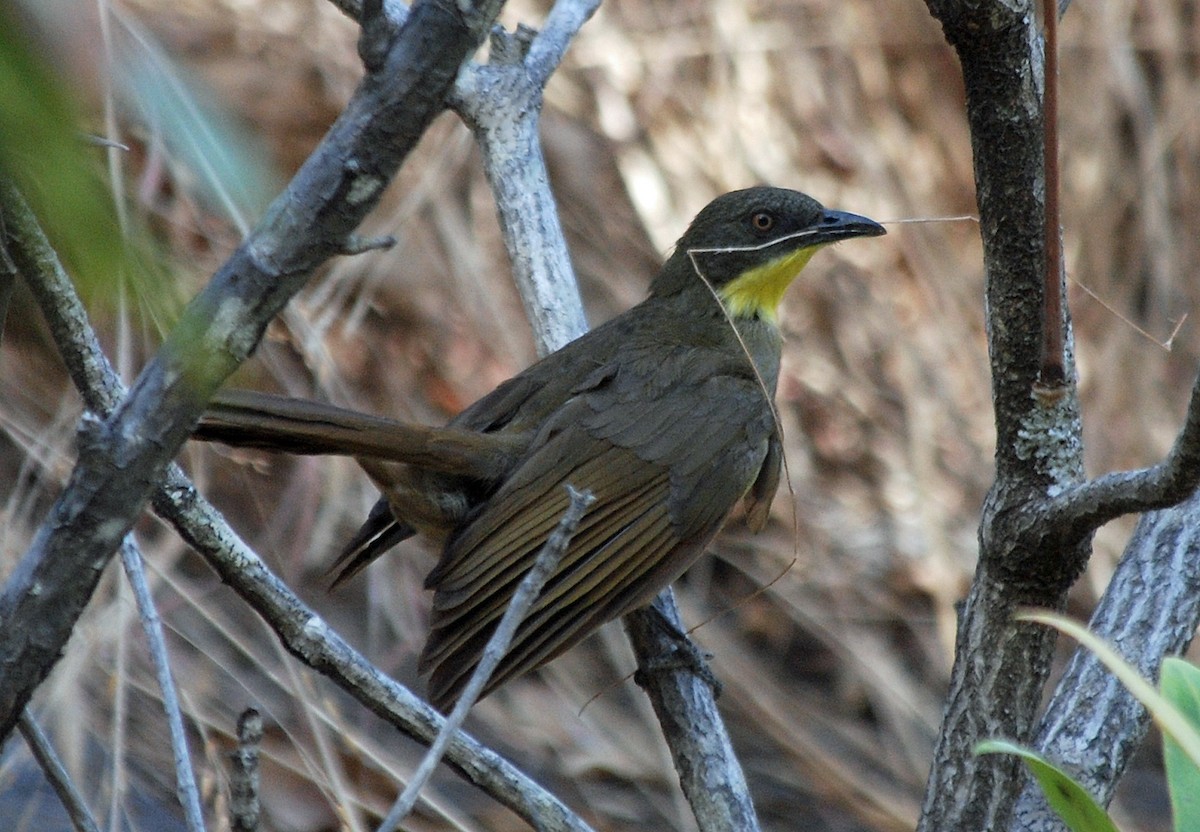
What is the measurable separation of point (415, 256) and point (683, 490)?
3154mm

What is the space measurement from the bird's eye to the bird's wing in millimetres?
645

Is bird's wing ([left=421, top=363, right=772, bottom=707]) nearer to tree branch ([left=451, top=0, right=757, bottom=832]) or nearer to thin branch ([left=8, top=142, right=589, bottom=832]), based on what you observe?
tree branch ([left=451, top=0, right=757, bottom=832])

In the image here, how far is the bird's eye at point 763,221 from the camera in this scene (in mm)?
4791

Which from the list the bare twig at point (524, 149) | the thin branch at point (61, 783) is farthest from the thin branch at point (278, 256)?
the bare twig at point (524, 149)

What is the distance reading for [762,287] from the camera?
4.83 meters

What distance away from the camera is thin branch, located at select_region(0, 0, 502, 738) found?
151 centimetres

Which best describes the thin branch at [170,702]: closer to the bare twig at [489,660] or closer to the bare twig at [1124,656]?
the bare twig at [489,660]

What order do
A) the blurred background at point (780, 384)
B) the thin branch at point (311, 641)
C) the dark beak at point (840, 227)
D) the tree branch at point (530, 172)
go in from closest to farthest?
the thin branch at point (311, 641)
the tree branch at point (530, 172)
the dark beak at point (840, 227)
the blurred background at point (780, 384)

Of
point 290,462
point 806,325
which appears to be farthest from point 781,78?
point 290,462

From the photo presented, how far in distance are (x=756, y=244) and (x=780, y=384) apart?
102 inches

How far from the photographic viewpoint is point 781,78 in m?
7.67

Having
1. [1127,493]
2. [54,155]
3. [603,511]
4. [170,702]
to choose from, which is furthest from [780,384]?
[54,155]

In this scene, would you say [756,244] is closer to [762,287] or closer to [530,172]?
[762,287]

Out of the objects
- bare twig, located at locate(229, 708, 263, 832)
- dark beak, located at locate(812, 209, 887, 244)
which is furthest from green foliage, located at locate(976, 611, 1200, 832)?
dark beak, located at locate(812, 209, 887, 244)
